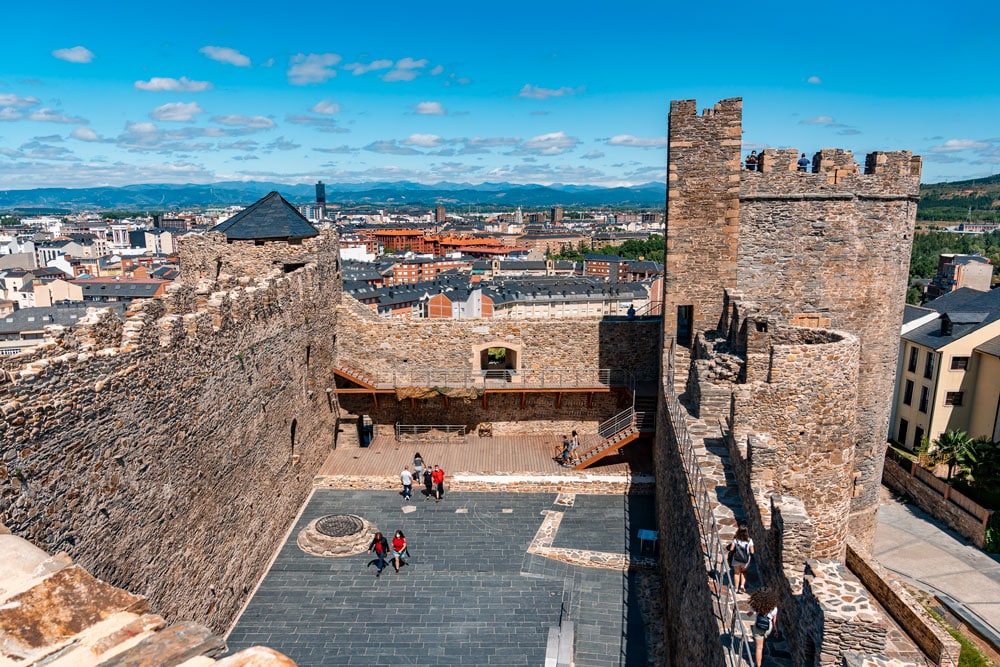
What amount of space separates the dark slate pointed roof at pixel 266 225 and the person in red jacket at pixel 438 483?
800 cm

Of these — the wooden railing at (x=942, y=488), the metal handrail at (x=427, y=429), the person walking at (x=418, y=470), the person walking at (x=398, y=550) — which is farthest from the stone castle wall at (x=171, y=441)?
the wooden railing at (x=942, y=488)

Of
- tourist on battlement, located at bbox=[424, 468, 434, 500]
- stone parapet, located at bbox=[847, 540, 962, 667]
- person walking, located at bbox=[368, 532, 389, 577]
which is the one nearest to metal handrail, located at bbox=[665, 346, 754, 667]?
stone parapet, located at bbox=[847, 540, 962, 667]

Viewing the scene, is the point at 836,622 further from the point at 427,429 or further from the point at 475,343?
the point at 427,429

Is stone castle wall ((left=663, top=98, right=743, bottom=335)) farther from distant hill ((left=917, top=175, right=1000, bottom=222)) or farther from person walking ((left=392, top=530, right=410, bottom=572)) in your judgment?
distant hill ((left=917, top=175, right=1000, bottom=222))

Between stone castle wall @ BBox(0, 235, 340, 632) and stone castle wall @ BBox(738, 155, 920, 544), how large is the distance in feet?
A: 37.1

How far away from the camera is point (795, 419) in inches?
425

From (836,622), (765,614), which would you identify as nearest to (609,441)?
(765,614)

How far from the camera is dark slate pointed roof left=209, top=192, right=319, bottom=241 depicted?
1856cm

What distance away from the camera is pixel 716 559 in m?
7.58

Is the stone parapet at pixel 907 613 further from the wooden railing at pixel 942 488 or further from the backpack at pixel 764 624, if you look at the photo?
the wooden railing at pixel 942 488

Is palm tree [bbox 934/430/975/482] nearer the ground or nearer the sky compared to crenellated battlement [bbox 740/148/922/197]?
nearer the ground

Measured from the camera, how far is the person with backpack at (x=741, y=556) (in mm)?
7535

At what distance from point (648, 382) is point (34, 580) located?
18.1 metres

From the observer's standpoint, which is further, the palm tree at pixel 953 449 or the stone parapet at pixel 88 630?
the palm tree at pixel 953 449
